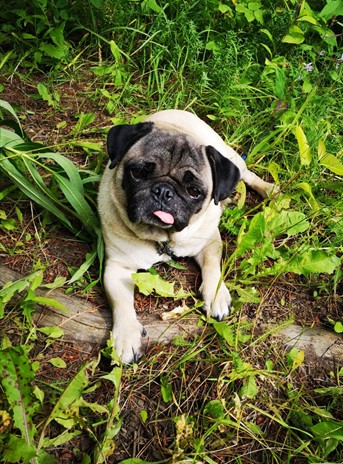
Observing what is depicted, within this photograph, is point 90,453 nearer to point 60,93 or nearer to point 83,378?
point 83,378

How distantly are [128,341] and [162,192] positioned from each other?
76 centimetres

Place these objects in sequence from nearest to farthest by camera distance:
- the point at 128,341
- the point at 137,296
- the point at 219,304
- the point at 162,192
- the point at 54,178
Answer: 1. the point at 128,341
2. the point at 162,192
3. the point at 219,304
4. the point at 137,296
5. the point at 54,178

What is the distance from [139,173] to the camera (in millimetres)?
2711

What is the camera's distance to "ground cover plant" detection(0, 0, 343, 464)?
2189 millimetres

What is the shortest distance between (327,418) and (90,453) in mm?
1054

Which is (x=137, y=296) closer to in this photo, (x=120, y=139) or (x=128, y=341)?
(x=128, y=341)

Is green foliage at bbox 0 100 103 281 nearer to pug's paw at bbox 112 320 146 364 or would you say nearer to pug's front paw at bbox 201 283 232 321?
pug's paw at bbox 112 320 146 364

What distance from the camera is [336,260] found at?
2.69 meters

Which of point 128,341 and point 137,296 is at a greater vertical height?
point 128,341

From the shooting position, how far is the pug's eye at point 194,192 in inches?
109

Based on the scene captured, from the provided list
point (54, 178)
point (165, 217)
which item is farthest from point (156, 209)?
point (54, 178)

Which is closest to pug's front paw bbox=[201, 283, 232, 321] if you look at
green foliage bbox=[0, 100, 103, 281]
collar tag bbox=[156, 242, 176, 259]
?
collar tag bbox=[156, 242, 176, 259]

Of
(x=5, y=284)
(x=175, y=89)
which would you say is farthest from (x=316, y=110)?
(x=5, y=284)

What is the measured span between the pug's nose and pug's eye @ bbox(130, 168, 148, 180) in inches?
5.3
